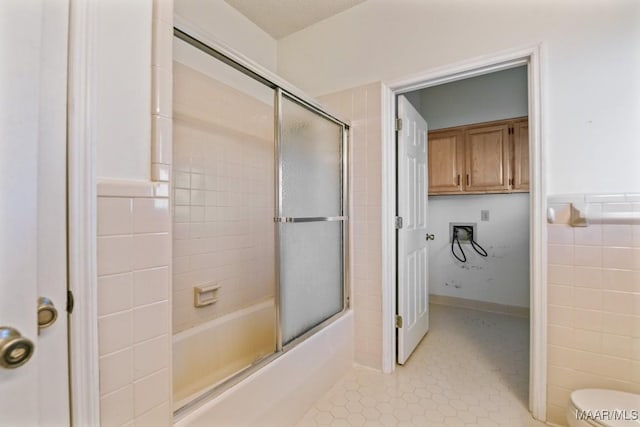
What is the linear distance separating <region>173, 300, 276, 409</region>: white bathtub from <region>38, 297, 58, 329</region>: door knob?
0.97 metres

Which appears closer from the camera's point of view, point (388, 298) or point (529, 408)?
point (529, 408)

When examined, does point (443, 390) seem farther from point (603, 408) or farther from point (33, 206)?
point (33, 206)

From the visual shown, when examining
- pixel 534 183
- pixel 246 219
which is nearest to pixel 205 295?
pixel 246 219

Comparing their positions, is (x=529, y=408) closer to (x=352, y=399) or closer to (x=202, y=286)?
(x=352, y=399)

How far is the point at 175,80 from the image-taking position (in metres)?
1.60

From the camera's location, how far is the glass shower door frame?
4.77 feet

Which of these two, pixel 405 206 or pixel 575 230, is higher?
pixel 405 206

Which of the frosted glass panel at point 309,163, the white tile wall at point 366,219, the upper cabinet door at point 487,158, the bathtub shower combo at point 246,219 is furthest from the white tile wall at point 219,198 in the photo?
the upper cabinet door at point 487,158

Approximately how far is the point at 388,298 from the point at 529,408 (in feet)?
2.98

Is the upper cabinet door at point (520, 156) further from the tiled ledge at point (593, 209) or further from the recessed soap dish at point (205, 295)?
the recessed soap dish at point (205, 295)

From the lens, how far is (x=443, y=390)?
5.62ft

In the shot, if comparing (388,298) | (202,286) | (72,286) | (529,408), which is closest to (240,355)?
(202,286)

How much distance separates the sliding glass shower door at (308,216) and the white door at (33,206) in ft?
2.96

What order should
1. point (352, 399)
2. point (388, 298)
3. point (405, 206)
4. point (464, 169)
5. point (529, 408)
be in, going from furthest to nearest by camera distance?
point (464, 169) → point (405, 206) → point (388, 298) → point (352, 399) → point (529, 408)
